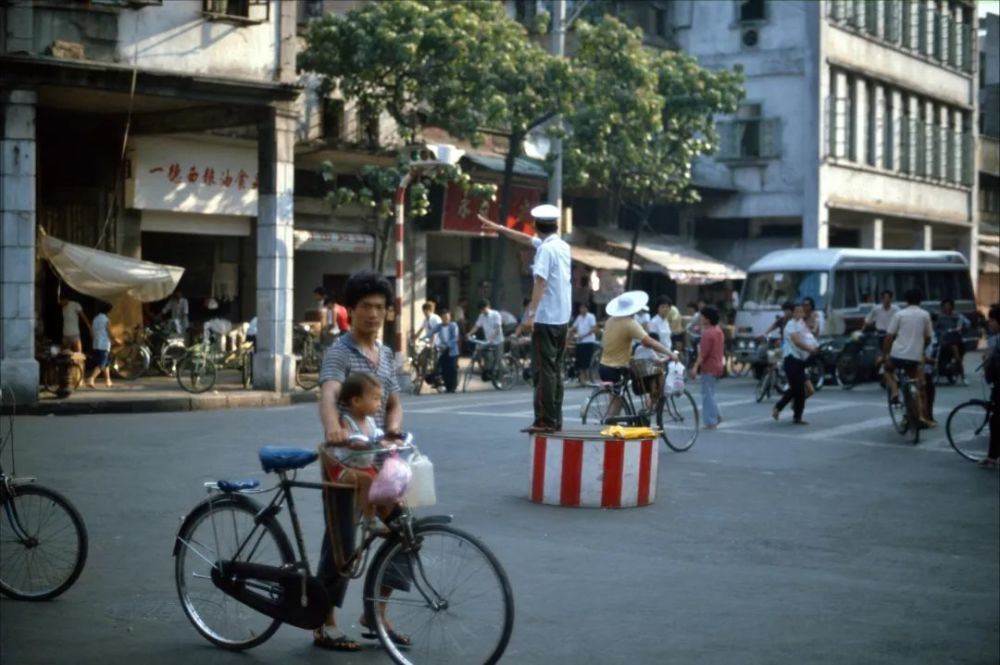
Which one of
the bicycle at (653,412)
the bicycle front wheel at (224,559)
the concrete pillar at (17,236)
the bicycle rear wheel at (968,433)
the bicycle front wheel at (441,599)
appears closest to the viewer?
the bicycle front wheel at (441,599)

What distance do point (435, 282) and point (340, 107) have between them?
7765mm

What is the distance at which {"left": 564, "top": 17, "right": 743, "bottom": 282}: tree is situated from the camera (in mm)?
34738

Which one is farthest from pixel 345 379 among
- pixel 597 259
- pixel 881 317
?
pixel 597 259

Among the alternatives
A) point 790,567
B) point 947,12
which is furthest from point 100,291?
point 947,12

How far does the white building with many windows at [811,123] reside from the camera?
4741cm

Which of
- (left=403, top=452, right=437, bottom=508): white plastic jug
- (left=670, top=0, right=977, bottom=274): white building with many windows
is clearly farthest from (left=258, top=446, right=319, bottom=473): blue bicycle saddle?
(left=670, top=0, right=977, bottom=274): white building with many windows

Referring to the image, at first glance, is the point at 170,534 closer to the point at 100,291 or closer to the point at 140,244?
the point at 100,291

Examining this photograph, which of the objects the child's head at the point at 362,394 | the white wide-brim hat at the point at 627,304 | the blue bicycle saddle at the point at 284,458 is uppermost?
the white wide-brim hat at the point at 627,304

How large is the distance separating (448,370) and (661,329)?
5359 mm

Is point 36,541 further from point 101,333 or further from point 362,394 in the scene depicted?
point 101,333

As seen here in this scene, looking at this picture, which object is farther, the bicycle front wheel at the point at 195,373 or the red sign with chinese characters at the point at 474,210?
the red sign with chinese characters at the point at 474,210

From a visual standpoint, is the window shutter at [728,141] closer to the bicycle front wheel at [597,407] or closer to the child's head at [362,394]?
the bicycle front wheel at [597,407]

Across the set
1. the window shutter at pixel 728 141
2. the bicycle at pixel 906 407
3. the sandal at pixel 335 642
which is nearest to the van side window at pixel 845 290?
the bicycle at pixel 906 407

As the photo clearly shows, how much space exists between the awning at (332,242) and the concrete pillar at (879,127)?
2433cm
